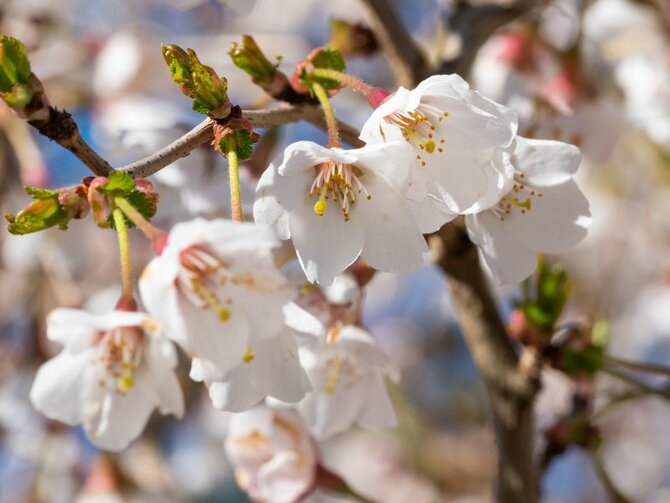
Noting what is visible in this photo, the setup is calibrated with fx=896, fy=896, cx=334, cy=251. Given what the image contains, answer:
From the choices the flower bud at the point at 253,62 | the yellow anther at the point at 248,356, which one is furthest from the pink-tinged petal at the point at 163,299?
the flower bud at the point at 253,62

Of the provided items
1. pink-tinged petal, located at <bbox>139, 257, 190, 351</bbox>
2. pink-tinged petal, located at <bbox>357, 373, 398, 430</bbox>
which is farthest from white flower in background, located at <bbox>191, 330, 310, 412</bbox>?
pink-tinged petal, located at <bbox>357, 373, 398, 430</bbox>


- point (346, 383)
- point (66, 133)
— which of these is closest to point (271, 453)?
point (346, 383)

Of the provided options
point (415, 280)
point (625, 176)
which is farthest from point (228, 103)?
point (415, 280)

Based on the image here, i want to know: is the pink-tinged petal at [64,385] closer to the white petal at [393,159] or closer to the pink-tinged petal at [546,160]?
the white petal at [393,159]

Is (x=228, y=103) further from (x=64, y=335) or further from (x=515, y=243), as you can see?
(x=515, y=243)

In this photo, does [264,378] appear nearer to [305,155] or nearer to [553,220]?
[305,155]
